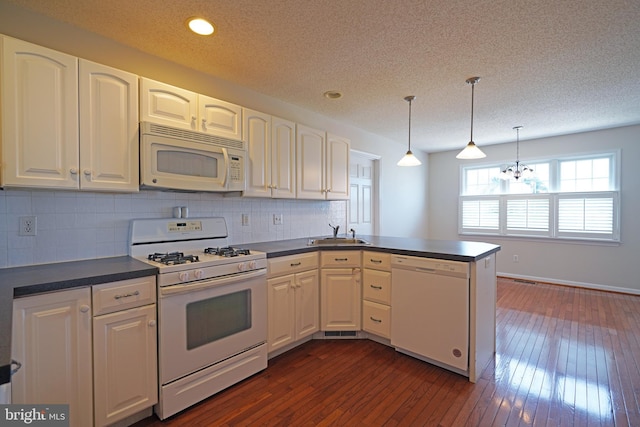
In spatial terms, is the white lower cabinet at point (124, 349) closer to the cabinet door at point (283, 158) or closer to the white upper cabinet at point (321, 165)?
the cabinet door at point (283, 158)

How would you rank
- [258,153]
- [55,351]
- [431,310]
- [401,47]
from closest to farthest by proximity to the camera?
1. [55,351]
2. [401,47]
3. [431,310]
4. [258,153]

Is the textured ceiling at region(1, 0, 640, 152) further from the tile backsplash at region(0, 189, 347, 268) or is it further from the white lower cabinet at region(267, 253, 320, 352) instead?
the white lower cabinet at region(267, 253, 320, 352)

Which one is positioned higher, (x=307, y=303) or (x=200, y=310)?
(x=200, y=310)

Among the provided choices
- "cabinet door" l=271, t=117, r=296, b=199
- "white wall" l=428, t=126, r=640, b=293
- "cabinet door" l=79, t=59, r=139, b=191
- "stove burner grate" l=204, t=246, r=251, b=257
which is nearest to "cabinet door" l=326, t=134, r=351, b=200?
"cabinet door" l=271, t=117, r=296, b=199

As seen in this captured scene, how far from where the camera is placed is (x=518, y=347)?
2723mm

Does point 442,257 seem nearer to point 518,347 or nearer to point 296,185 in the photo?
point 518,347

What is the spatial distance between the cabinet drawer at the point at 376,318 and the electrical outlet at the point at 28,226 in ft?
8.33

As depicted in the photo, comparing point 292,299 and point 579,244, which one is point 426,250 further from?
point 579,244

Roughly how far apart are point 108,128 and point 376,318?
2.58 m

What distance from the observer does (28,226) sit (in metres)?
1.79

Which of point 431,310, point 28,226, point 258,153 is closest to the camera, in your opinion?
point 28,226

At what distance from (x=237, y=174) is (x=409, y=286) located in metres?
1.73

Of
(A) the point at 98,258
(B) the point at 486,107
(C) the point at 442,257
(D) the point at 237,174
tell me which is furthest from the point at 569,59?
(A) the point at 98,258

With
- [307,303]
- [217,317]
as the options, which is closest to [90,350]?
[217,317]
